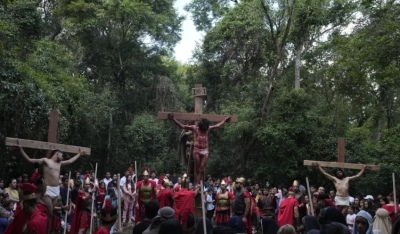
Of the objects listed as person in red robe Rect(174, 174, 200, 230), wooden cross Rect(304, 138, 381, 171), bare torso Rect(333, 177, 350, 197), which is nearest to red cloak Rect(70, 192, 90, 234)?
person in red robe Rect(174, 174, 200, 230)

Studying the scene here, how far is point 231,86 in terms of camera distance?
31.9 m

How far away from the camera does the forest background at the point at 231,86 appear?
2525cm

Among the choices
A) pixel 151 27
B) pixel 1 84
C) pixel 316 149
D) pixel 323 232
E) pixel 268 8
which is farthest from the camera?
pixel 151 27

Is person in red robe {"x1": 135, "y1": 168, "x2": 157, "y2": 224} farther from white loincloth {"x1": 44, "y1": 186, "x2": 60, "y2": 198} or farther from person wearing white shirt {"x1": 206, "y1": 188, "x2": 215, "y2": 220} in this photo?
white loincloth {"x1": 44, "y1": 186, "x2": 60, "y2": 198}

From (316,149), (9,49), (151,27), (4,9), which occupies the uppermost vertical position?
(151,27)

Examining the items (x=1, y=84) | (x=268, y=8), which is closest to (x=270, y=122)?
(x=268, y=8)

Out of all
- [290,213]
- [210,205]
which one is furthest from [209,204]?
[290,213]

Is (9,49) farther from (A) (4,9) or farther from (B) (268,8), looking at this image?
(B) (268,8)

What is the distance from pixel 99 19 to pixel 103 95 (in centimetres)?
447

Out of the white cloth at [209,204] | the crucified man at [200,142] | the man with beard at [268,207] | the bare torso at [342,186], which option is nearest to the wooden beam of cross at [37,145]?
the crucified man at [200,142]

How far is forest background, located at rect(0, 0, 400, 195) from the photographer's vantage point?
82.8 feet

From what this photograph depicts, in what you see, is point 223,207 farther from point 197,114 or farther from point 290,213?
point 197,114

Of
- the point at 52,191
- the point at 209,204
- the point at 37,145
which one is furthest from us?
the point at 209,204

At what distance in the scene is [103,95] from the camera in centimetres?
2861
